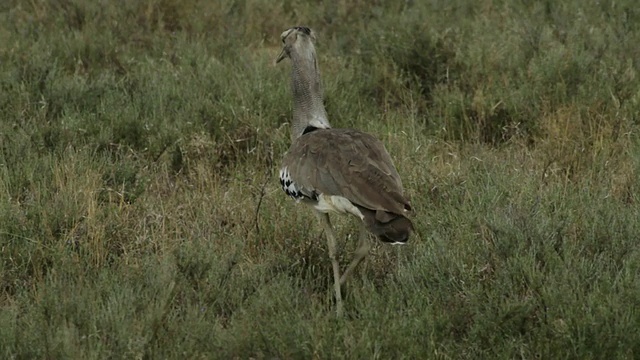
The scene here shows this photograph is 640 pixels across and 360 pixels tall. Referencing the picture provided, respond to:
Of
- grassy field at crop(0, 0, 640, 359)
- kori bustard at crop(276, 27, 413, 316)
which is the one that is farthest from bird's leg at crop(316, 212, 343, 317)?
grassy field at crop(0, 0, 640, 359)

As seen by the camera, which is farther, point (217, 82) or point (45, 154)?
point (217, 82)

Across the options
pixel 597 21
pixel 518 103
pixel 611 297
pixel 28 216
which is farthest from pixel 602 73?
pixel 28 216

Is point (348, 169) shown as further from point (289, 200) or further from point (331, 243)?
point (289, 200)

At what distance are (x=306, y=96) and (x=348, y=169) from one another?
0.85 meters

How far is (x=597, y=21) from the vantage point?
28.9ft

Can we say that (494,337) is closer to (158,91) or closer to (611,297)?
(611,297)

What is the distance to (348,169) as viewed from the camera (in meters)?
4.74

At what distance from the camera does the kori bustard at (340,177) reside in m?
4.48

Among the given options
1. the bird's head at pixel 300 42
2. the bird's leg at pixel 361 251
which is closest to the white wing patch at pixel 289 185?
the bird's leg at pixel 361 251

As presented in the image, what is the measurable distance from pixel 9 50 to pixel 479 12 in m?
3.81

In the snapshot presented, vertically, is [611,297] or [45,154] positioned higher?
[611,297]

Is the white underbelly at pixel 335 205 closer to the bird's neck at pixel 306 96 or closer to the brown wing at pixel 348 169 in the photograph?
the brown wing at pixel 348 169

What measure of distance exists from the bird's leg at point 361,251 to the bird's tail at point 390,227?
1.94ft

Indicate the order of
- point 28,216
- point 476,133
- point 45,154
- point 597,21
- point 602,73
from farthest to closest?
1. point 597,21
2. point 602,73
3. point 476,133
4. point 45,154
5. point 28,216
